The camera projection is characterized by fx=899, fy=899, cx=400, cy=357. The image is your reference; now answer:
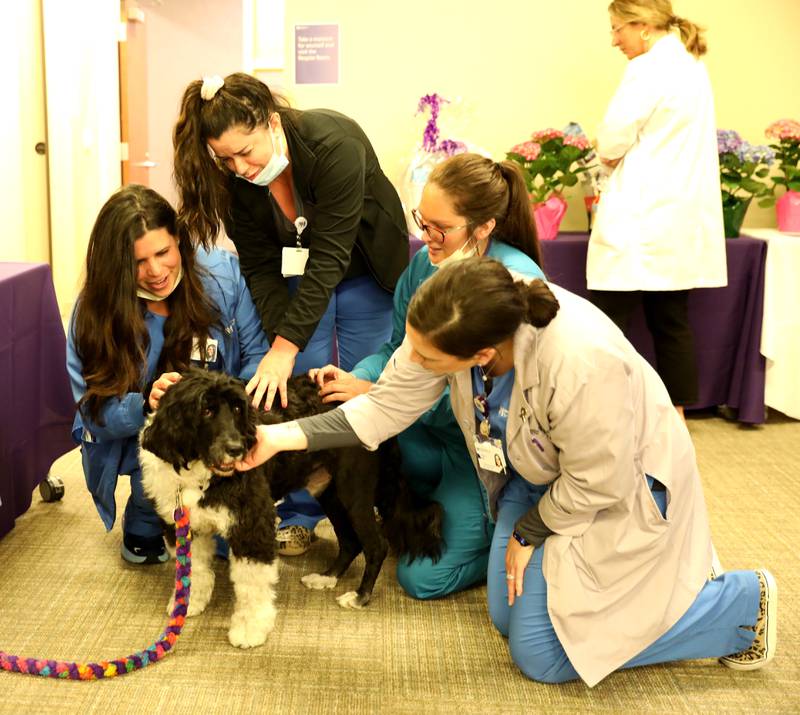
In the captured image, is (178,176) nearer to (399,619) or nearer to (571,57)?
(399,619)

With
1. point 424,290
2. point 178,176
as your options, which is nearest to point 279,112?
point 178,176

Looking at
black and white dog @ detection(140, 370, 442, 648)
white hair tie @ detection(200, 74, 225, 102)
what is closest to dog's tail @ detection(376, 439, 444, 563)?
black and white dog @ detection(140, 370, 442, 648)

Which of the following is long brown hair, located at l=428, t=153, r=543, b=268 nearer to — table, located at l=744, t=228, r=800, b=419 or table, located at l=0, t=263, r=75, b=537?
table, located at l=0, t=263, r=75, b=537

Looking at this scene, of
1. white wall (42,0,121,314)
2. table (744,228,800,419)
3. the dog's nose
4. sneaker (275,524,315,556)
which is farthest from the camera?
white wall (42,0,121,314)

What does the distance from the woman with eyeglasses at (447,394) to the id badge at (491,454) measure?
0.85ft

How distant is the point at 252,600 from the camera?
7.47 ft

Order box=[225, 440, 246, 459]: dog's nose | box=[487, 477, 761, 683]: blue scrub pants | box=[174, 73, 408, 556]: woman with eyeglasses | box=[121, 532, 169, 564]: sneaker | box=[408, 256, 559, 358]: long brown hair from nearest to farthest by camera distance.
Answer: box=[408, 256, 559, 358]: long brown hair → box=[225, 440, 246, 459]: dog's nose → box=[487, 477, 761, 683]: blue scrub pants → box=[174, 73, 408, 556]: woman with eyeglasses → box=[121, 532, 169, 564]: sneaker

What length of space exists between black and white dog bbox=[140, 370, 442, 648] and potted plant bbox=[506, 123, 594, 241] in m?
1.98

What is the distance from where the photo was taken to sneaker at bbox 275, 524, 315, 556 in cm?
279

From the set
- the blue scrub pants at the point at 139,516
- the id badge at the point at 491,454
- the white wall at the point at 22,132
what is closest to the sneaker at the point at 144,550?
the blue scrub pants at the point at 139,516

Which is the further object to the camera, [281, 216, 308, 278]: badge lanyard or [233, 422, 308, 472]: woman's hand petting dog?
[281, 216, 308, 278]: badge lanyard

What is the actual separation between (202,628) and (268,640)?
191mm

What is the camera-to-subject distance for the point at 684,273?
151 inches

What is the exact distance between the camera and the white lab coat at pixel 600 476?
192 centimetres
